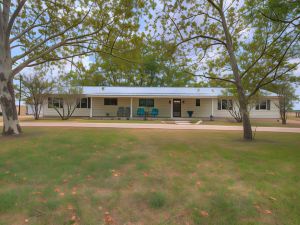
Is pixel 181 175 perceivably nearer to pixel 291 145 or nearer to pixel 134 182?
pixel 134 182

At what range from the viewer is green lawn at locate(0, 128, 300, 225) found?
305 centimetres

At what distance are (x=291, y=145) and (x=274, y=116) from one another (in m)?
17.2

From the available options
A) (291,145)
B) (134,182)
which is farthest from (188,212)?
(291,145)

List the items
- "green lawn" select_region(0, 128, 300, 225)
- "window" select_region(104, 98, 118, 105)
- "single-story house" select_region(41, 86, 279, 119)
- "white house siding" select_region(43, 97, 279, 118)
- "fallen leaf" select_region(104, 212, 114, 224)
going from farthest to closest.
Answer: "window" select_region(104, 98, 118, 105)
"white house siding" select_region(43, 97, 279, 118)
"single-story house" select_region(41, 86, 279, 119)
"green lawn" select_region(0, 128, 300, 225)
"fallen leaf" select_region(104, 212, 114, 224)

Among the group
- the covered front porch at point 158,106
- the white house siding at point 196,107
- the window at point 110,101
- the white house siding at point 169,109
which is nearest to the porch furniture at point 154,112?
the covered front porch at point 158,106

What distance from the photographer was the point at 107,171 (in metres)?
4.62

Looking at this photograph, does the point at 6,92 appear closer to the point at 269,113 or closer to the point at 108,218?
the point at 108,218

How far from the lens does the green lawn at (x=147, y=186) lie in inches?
120

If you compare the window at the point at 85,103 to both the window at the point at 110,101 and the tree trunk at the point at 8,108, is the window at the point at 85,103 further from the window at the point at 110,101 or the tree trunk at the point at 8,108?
the tree trunk at the point at 8,108

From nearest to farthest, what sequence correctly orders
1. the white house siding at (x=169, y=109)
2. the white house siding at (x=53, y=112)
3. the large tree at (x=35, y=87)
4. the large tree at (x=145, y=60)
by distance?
the large tree at (x=145, y=60) → the large tree at (x=35, y=87) → the white house siding at (x=53, y=112) → the white house siding at (x=169, y=109)

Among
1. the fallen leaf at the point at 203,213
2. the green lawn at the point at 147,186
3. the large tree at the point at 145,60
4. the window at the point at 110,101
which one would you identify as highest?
the large tree at the point at 145,60

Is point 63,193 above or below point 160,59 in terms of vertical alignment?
below

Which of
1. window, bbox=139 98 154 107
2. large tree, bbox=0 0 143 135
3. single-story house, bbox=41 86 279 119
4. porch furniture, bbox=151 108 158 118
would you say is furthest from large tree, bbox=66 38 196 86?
window, bbox=139 98 154 107

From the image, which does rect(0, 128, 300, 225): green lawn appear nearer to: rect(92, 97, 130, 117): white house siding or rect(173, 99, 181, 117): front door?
rect(92, 97, 130, 117): white house siding
